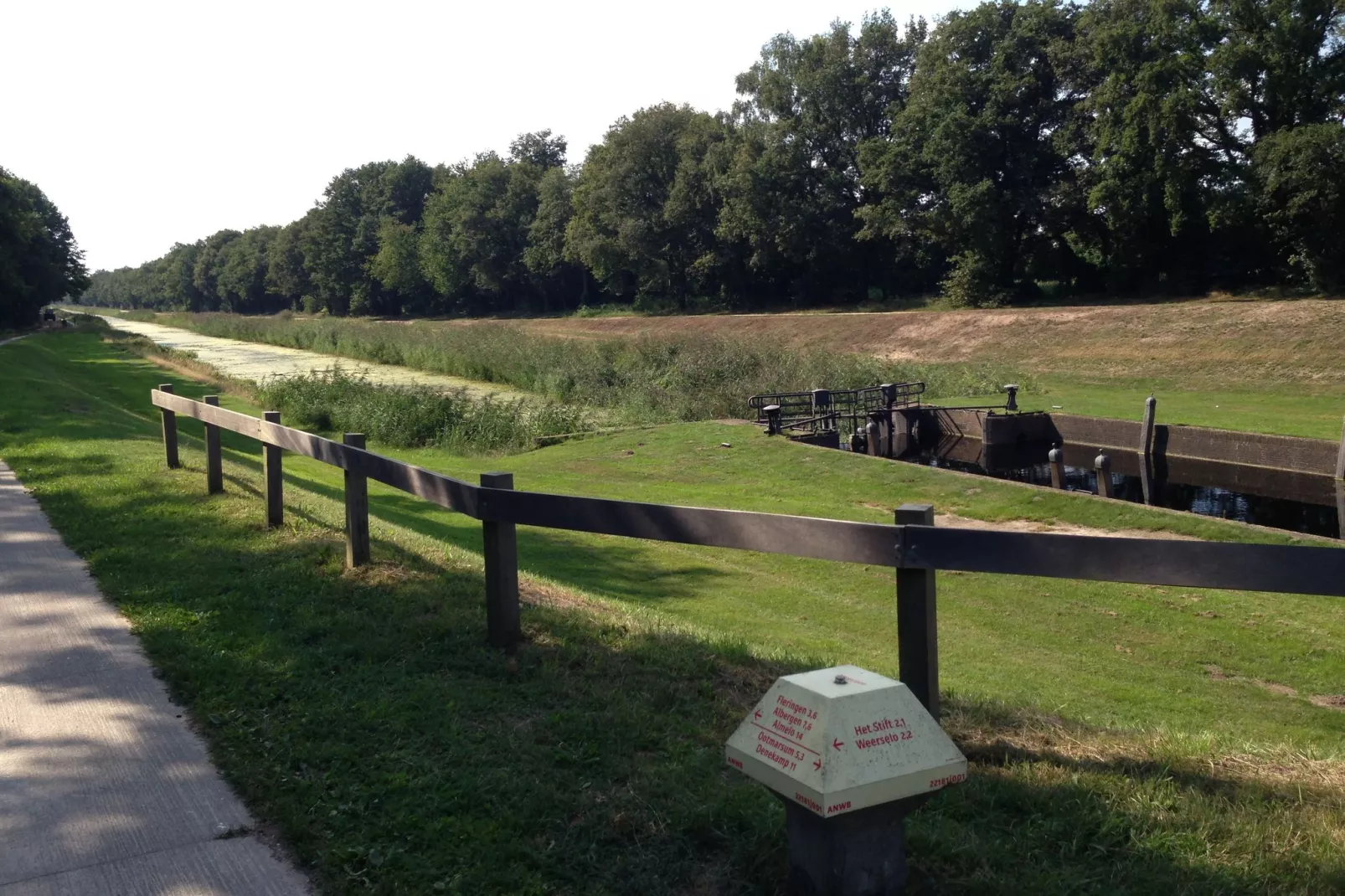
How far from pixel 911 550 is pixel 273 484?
6428mm

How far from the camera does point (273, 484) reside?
9.25 meters

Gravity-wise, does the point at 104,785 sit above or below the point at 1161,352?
below

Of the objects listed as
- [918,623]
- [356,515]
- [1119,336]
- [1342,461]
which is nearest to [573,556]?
[356,515]

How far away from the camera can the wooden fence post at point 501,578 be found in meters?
6.05

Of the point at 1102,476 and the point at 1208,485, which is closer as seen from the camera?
the point at 1102,476

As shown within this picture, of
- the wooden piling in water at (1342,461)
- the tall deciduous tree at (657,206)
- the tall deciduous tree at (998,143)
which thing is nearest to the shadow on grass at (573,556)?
the wooden piling in water at (1342,461)

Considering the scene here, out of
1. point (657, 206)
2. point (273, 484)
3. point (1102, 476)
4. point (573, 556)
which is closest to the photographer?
point (273, 484)

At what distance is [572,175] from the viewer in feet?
331

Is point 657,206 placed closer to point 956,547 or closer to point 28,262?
point 28,262

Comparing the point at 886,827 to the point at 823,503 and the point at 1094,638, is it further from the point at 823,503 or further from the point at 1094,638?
the point at 823,503

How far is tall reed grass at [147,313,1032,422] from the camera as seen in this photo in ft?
109

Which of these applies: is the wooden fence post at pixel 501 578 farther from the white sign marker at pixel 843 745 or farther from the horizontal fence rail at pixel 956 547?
the white sign marker at pixel 843 745

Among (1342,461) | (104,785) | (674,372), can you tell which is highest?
(674,372)

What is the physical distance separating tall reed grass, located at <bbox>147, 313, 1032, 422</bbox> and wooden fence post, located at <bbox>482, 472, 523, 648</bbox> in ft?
83.3
